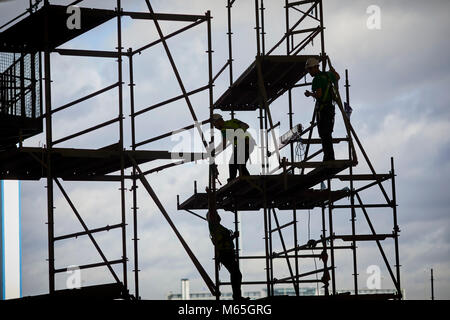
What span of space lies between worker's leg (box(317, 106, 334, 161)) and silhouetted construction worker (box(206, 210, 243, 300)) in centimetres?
280

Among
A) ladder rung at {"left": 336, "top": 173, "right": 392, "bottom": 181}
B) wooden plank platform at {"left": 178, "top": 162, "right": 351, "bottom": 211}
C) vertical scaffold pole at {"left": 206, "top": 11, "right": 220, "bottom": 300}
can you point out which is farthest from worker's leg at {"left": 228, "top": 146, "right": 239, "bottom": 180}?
ladder rung at {"left": 336, "top": 173, "right": 392, "bottom": 181}

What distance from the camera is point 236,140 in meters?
27.6

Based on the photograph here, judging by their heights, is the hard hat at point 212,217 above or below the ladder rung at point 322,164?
below

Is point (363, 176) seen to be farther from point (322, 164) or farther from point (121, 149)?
point (121, 149)

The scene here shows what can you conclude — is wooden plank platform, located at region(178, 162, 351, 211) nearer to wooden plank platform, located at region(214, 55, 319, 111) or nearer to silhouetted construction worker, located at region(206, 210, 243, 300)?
Result: silhouetted construction worker, located at region(206, 210, 243, 300)

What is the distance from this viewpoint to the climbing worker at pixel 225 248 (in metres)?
25.8

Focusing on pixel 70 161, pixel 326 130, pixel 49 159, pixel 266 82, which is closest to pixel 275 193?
pixel 266 82

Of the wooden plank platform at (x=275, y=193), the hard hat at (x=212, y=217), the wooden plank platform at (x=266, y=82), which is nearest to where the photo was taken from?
the wooden plank platform at (x=275, y=193)

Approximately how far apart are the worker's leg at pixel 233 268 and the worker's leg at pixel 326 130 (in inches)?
117

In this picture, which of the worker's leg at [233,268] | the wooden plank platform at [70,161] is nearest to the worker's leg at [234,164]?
the wooden plank platform at [70,161]

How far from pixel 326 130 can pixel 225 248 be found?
339 centimetres

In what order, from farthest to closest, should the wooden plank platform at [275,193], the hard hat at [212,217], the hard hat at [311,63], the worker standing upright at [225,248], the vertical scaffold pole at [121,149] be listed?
the hard hat at [212,217] → the wooden plank platform at [275,193] → the worker standing upright at [225,248] → the hard hat at [311,63] → the vertical scaffold pole at [121,149]

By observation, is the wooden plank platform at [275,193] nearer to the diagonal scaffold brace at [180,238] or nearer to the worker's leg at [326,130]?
the worker's leg at [326,130]
